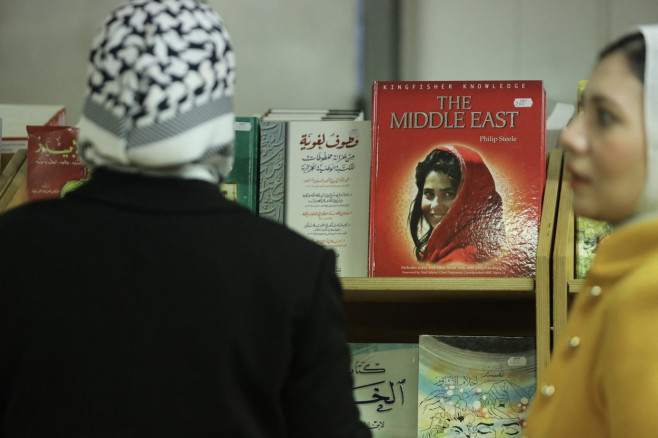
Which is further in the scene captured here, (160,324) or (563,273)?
(563,273)

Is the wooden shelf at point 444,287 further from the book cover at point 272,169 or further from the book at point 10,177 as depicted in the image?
the book at point 10,177

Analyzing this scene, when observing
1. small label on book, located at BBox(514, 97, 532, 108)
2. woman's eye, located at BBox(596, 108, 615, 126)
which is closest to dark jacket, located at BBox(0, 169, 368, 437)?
woman's eye, located at BBox(596, 108, 615, 126)

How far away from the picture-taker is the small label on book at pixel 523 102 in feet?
6.30

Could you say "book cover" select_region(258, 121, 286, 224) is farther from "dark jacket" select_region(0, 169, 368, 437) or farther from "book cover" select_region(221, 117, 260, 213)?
"dark jacket" select_region(0, 169, 368, 437)

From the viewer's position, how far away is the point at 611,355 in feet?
3.00

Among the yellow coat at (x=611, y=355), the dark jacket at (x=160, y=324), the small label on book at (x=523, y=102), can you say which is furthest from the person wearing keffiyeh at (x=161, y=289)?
the small label on book at (x=523, y=102)

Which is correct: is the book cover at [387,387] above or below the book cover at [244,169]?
below

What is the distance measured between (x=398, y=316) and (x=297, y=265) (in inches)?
47.1

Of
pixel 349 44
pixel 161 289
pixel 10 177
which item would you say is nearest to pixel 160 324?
pixel 161 289

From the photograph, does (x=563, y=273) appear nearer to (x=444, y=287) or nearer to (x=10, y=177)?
(x=444, y=287)

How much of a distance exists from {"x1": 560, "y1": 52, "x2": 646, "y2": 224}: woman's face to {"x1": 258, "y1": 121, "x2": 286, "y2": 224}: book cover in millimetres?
1043

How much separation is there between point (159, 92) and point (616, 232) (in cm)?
Answer: 57

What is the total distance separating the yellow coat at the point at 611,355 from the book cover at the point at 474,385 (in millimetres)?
765

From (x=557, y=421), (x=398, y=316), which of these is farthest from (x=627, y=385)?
(x=398, y=316)
